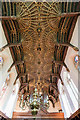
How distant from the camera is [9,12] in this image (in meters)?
5.38

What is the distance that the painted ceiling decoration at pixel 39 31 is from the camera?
539 centimetres

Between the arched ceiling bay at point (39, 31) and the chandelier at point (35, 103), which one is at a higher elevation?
the arched ceiling bay at point (39, 31)

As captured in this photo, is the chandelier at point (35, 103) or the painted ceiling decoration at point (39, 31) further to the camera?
the painted ceiling decoration at point (39, 31)

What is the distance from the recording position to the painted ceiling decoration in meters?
5.39

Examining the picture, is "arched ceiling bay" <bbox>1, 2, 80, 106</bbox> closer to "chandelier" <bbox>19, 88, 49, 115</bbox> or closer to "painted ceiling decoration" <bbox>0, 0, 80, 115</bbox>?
"painted ceiling decoration" <bbox>0, 0, 80, 115</bbox>

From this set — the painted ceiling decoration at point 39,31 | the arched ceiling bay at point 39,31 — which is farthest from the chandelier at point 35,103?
→ the arched ceiling bay at point 39,31

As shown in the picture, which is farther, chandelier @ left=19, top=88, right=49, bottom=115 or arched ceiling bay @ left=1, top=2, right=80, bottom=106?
arched ceiling bay @ left=1, top=2, right=80, bottom=106

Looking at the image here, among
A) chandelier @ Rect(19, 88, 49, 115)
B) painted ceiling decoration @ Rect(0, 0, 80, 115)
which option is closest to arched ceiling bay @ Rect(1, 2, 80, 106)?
painted ceiling decoration @ Rect(0, 0, 80, 115)

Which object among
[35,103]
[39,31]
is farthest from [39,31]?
[35,103]

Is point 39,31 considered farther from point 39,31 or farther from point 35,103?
point 35,103

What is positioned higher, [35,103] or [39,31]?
[39,31]

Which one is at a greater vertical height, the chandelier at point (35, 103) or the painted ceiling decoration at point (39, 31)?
the painted ceiling decoration at point (39, 31)

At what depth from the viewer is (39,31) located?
6.54m

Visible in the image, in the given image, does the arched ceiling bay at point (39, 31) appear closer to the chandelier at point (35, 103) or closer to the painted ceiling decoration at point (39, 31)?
the painted ceiling decoration at point (39, 31)
